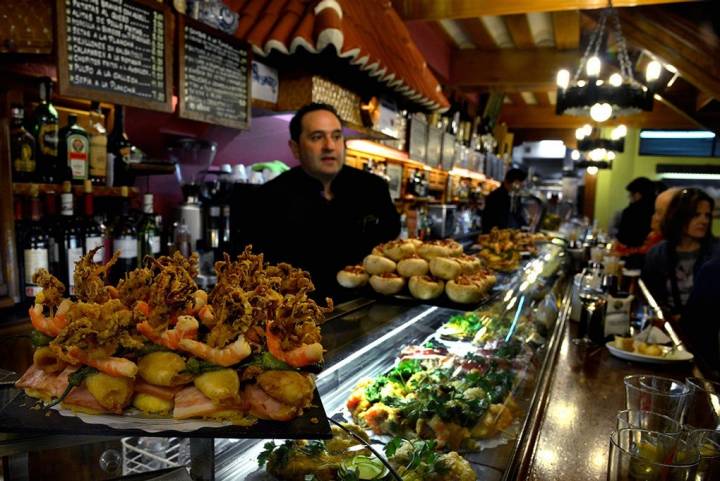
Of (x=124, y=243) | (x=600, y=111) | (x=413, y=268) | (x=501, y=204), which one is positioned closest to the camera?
(x=413, y=268)

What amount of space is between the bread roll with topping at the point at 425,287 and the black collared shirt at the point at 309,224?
83 centimetres

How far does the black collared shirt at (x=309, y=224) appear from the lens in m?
2.84

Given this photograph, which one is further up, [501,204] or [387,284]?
[501,204]

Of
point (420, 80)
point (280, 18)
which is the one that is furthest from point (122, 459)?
point (420, 80)

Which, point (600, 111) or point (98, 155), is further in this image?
point (600, 111)

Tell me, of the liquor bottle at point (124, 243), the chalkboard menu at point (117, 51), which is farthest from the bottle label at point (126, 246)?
the chalkboard menu at point (117, 51)

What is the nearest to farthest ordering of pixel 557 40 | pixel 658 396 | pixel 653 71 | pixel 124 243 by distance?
pixel 658 396, pixel 124 243, pixel 653 71, pixel 557 40

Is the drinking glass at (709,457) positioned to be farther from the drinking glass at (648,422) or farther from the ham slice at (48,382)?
the ham slice at (48,382)

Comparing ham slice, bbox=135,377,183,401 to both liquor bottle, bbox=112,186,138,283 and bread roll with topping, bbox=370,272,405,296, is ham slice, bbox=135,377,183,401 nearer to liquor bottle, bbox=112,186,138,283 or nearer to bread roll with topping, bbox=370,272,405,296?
bread roll with topping, bbox=370,272,405,296

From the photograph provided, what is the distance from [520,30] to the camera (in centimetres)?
652

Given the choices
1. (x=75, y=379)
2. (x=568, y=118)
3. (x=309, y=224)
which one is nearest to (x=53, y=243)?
(x=309, y=224)

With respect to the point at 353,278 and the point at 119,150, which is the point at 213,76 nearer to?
the point at 119,150

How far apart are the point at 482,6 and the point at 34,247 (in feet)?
13.0

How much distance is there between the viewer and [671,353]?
2256 mm
